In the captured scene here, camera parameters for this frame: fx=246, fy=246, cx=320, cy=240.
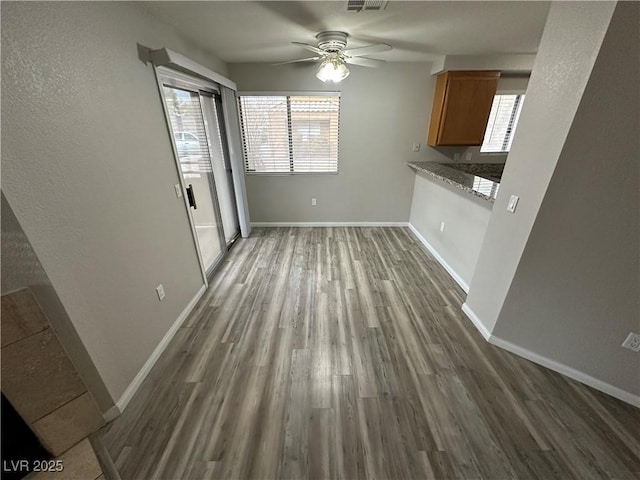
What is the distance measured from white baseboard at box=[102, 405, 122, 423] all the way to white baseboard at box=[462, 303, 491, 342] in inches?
102

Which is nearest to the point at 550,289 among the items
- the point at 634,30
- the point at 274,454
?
the point at 634,30

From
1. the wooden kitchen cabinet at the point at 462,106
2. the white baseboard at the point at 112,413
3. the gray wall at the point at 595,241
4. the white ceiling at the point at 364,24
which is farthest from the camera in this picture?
the wooden kitchen cabinet at the point at 462,106

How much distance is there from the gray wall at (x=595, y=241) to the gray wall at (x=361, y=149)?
2640 mm

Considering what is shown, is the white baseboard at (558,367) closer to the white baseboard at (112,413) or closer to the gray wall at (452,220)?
the gray wall at (452,220)

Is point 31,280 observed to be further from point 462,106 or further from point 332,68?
point 462,106

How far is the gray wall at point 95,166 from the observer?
989mm

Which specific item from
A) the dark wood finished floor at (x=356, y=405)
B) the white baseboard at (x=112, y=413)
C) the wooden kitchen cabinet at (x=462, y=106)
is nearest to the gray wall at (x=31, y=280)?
the white baseboard at (x=112, y=413)

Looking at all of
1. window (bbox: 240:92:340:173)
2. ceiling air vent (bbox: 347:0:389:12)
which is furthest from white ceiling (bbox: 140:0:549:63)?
window (bbox: 240:92:340:173)

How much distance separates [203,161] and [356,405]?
2793mm

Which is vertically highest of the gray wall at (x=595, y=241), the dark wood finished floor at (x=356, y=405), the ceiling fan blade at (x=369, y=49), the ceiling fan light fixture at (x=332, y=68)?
the ceiling fan blade at (x=369, y=49)

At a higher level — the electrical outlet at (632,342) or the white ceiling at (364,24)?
the white ceiling at (364,24)

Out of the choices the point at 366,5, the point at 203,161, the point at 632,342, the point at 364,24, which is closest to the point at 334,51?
the point at 364,24

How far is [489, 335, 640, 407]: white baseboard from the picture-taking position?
60.1 inches

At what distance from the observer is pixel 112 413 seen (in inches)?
56.4
